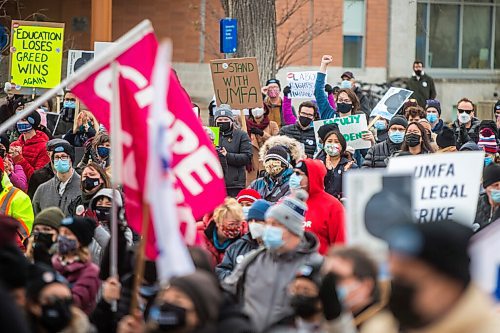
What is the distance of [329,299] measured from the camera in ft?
21.4

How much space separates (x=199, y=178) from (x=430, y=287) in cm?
339

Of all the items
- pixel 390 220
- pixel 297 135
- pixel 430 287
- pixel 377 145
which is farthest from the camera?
pixel 297 135

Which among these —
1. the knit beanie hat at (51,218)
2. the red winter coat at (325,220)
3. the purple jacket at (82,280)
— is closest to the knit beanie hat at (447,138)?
the red winter coat at (325,220)

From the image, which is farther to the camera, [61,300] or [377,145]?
[377,145]

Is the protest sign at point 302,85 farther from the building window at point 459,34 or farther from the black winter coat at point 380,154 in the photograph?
the building window at point 459,34

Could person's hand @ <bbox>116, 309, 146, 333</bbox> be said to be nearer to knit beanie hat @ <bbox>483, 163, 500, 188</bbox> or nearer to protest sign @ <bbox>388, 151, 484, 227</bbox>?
protest sign @ <bbox>388, 151, 484, 227</bbox>

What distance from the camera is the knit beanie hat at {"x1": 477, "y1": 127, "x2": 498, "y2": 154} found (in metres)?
13.5

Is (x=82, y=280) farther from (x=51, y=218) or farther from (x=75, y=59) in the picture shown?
(x=75, y=59)

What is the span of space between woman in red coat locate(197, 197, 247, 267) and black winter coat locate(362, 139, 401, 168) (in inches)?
136

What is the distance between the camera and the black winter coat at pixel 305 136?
14391mm

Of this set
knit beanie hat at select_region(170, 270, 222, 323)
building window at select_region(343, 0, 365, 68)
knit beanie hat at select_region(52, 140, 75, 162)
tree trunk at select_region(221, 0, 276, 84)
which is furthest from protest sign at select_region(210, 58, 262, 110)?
building window at select_region(343, 0, 365, 68)

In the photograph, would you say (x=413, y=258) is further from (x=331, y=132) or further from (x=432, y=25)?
(x=432, y=25)

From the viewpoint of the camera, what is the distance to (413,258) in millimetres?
4750

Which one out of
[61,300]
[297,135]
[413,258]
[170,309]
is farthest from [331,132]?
[413,258]
